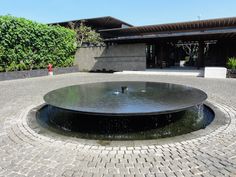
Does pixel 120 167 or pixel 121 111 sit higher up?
pixel 121 111

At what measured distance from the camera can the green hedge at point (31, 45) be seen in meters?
13.7

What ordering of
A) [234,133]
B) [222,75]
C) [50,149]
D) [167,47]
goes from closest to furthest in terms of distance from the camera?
[50,149] < [234,133] < [222,75] < [167,47]

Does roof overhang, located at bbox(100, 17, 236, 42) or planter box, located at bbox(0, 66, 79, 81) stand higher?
roof overhang, located at bbox(100, 17, 236, 42)

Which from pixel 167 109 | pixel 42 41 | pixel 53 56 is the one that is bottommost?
pixel 167 109

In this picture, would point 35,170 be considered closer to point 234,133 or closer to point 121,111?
point 121,111

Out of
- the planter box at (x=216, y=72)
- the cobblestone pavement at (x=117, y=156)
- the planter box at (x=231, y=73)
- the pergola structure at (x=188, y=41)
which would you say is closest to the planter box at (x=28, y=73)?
the pergola structure at (x=188, y=41)

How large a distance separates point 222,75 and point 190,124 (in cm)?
1041

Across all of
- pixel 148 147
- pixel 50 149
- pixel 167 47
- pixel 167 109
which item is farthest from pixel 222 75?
pixel 50 149

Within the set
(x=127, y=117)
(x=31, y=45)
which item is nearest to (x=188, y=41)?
(x=31, y=45)

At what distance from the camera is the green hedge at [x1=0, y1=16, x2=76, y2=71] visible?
13.7 metres

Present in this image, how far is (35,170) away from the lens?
281 centimetres

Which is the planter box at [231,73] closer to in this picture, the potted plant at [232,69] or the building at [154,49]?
the potted plant at [232,69]

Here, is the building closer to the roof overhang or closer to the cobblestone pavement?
the roof overhang

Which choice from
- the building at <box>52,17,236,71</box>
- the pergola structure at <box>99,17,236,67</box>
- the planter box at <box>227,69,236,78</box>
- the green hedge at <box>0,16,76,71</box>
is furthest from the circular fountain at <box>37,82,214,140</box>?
the pergola structure at <box>99,17,236,67</box>
